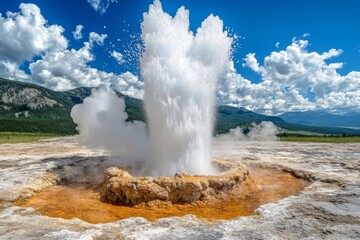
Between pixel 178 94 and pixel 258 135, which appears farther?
pixel 258 135

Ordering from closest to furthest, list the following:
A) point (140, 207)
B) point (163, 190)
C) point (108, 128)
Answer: point (140, 207)
point (163, 190)
point (108, 128)

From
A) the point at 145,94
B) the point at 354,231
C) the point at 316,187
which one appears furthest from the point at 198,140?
the point at 354,231

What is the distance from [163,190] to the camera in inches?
399

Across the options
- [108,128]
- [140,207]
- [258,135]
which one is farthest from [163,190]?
[258,135]

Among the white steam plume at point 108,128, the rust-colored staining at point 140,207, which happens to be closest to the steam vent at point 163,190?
the rust-colored staining at point 140,207

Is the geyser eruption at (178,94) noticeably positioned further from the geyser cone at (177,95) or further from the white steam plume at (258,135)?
the white steam plume at (258,135)

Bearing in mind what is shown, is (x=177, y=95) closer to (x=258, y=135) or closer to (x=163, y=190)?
(x=163, y=190)

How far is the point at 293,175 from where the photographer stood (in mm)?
15117

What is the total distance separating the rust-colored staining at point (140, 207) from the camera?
9000 mm

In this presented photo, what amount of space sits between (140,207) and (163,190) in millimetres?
929

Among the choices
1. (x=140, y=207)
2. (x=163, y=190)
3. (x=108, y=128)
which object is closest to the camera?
(x=140, y=207)

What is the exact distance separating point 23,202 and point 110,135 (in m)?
7.07

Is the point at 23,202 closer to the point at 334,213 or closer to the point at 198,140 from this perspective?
the point at 198,140

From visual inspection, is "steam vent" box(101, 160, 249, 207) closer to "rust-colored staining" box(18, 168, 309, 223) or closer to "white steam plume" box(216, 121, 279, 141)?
"rust-colored staining" box(18, 168, 309, 223)
